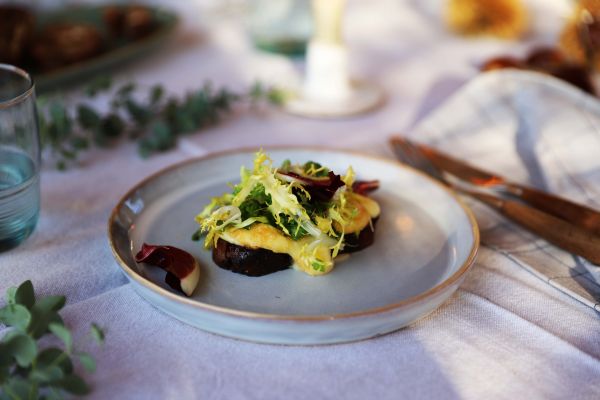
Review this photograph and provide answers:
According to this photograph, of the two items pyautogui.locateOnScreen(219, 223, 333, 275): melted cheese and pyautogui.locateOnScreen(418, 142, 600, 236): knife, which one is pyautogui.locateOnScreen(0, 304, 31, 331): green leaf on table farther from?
pyautogui.locateOnScreen(418, 142, 600, 236): knife

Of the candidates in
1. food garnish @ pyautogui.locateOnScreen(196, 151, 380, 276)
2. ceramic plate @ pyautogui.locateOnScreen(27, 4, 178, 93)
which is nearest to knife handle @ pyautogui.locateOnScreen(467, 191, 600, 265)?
food garnish @ pyautogui.locateOnScreen(196, 151, 380, 276)

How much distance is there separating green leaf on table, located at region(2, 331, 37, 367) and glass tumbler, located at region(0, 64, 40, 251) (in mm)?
293

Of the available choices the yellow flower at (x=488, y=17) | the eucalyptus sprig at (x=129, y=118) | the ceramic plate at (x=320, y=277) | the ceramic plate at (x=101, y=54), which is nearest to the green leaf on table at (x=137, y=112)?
the eucalyptus sprig at (x=129, y=118)

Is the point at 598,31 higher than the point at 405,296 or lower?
higher

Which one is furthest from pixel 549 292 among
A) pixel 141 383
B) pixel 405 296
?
pixel 141 383

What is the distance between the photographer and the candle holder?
1.56 meters

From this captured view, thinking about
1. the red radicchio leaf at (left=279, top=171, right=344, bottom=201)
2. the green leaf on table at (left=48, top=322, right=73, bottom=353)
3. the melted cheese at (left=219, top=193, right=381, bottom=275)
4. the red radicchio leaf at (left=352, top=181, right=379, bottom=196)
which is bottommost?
the red radicchio leaf at (left=352, top=181, right=379, bottom=196)

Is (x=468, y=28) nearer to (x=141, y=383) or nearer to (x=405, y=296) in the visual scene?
(x=405, y=296)

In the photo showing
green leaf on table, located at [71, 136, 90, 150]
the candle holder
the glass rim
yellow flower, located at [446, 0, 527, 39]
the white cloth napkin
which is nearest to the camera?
the glass rim

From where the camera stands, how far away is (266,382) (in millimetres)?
745

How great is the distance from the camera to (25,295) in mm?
833

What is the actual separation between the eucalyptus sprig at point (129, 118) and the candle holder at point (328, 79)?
0.27 ft

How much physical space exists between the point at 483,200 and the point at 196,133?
2.27ft

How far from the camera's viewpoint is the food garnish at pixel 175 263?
86cm
